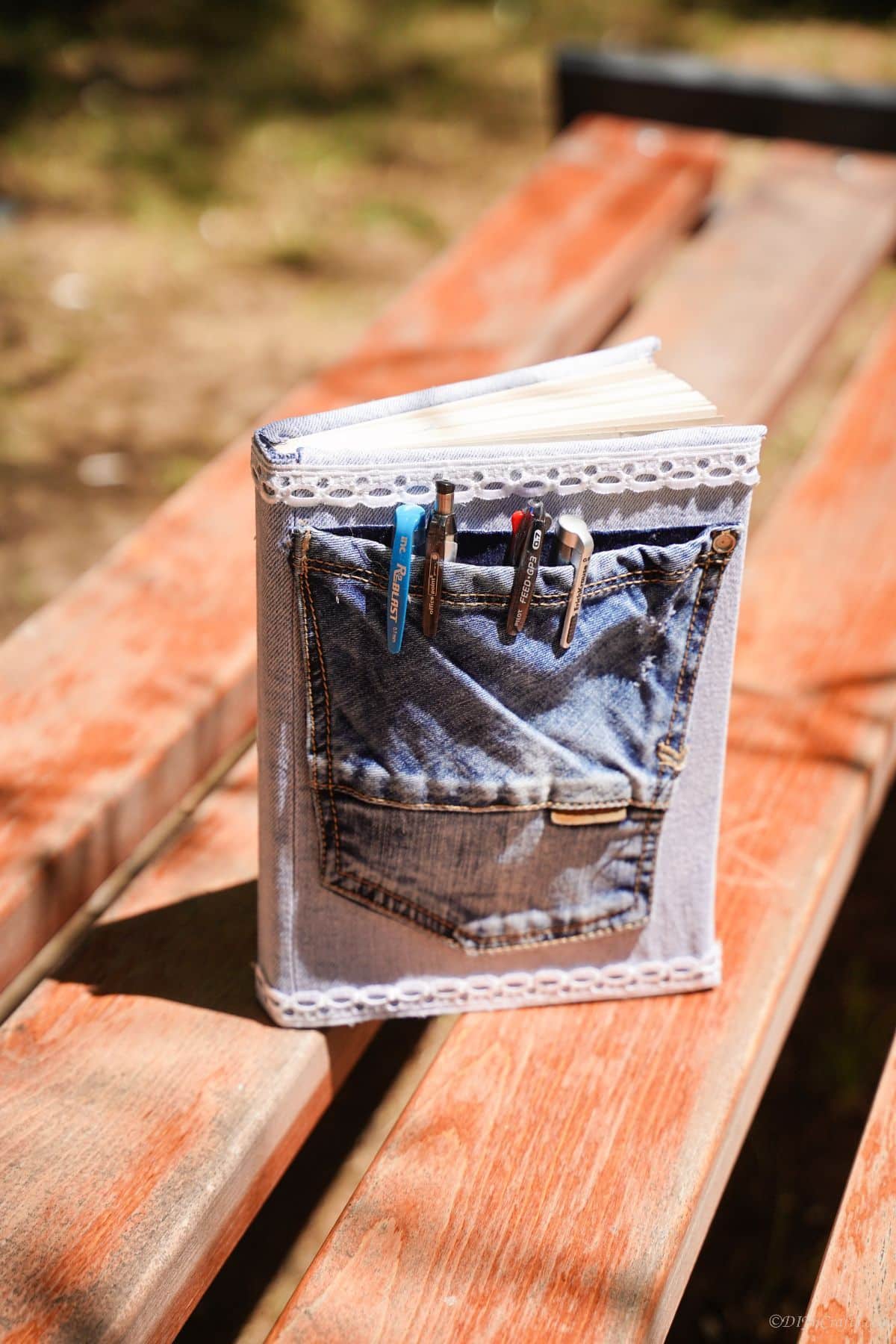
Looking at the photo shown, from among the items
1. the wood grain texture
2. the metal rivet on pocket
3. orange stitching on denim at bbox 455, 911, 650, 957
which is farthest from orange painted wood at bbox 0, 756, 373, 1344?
the wood grain texture

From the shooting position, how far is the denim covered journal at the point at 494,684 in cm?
94

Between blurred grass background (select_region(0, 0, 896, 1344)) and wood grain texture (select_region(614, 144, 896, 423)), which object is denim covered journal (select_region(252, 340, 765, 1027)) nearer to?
blurred grass background (select_region(0, 0, 896, 1344))

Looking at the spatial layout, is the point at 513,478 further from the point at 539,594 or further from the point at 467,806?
the point at 467,806

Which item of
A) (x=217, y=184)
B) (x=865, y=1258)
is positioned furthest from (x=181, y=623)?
(x=217, y=184)

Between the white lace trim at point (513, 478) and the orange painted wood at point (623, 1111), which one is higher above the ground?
the white lace trim at point (513, 478)

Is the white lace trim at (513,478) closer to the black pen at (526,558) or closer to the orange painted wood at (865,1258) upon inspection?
the black pen at (526,558)

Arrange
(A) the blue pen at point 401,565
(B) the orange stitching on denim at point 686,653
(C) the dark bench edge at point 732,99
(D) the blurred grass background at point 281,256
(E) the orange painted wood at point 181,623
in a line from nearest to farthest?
(A) the blue pen at point 401,565 → (B) the orange stitching on denim at point 686,653 → (E) the orange painted wood at point 181,623 → (D) the blurred grass background at point 281,256 → (C) the dark bench edge at point 732,99

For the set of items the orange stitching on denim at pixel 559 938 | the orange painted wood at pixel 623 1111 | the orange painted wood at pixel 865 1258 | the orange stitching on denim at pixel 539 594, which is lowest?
the orange painted wood at pixel 865 1258

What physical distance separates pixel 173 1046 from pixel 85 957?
15 centimetres

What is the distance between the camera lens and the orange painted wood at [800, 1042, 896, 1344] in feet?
3.10

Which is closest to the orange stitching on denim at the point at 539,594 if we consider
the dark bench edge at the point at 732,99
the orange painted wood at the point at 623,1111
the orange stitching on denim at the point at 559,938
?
the orange stitching on denim at the point at 559,938

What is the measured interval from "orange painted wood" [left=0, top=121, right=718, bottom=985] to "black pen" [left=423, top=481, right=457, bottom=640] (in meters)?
0.49

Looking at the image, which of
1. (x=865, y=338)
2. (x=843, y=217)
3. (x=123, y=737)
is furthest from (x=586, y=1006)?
(x=865, y=338)

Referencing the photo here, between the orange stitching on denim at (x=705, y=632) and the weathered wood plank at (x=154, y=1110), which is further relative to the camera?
the orange stitching on denim at (x=705, y=632)
